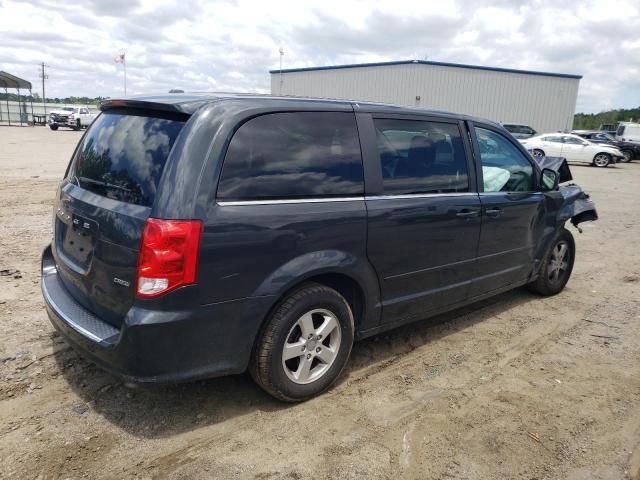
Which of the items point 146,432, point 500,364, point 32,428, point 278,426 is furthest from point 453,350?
point 32,428

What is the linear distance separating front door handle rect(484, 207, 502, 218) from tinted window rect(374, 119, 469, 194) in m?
0.28

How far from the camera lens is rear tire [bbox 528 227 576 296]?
525cm

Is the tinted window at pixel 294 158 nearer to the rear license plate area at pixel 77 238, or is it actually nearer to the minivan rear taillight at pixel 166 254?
the minivan rear taillight at pixel 166 254

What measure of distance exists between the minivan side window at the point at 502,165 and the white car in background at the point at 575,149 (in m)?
22.7

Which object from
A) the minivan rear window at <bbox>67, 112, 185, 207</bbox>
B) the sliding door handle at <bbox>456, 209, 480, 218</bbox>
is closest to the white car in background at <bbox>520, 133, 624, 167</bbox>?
the sliding door handle at <bbox>456, 209, 480, 218</bbox>

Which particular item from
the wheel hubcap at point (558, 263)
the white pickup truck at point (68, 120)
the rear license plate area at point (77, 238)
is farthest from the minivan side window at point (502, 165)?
the white pickup truck at point (68, 120)

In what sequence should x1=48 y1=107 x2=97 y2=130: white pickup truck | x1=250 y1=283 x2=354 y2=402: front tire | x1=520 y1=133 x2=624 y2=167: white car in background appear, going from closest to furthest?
x1=250 y1=283 x2=354 y2=402: front tire
x1=520 y1=133 x2=624 y2=167: white car in background
x1=48 y1=107 x2=97 y2=130: white pickup truck

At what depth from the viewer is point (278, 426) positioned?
2.95 meters

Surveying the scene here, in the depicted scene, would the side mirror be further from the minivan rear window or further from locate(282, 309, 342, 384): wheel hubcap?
the minivan rear window

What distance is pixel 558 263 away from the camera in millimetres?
5430

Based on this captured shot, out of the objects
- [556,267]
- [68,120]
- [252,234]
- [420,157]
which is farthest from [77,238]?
[68,120]

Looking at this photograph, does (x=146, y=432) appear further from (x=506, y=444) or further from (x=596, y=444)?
(x=596, y=444)

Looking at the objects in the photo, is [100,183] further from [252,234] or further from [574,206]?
[574,206]

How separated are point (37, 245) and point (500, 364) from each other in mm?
5333
